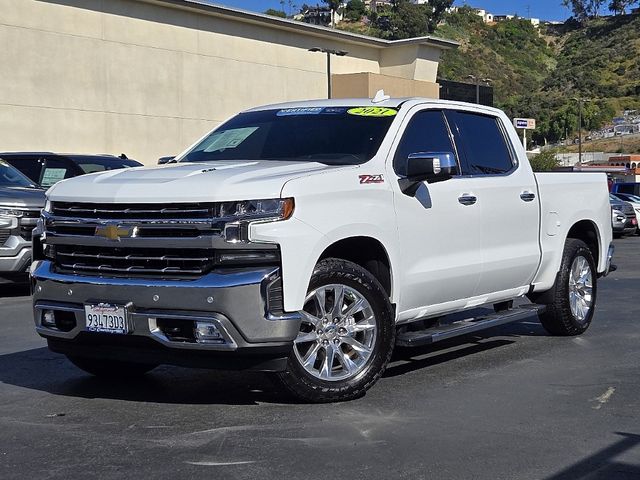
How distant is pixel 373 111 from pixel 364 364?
6.50 feet

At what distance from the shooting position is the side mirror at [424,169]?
6711 millimetres

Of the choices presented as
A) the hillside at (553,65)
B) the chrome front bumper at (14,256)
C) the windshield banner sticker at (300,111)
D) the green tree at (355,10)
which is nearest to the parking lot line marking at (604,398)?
the windshield banner sticker at (300,111)

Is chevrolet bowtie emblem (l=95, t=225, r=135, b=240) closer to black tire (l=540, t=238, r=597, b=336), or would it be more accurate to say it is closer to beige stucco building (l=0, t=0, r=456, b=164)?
black tire (l=540, t=238, r=597, b=336)

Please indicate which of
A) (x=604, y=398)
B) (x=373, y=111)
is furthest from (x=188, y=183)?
(x=604, y=398)

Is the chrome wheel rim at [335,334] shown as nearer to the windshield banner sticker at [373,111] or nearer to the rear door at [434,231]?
the rear door at [434,231]

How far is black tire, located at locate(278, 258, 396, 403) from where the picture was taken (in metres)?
6.06

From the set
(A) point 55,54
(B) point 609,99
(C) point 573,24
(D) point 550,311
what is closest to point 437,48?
(A) point 55,54

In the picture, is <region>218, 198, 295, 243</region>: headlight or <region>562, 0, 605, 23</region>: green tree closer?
<region>218, 198, 295, 243</region>: headlight

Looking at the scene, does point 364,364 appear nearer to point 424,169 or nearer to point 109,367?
point 424,169

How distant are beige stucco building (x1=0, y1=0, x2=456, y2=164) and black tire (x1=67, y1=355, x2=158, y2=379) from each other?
35505 mm

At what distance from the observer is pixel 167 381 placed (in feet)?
23.3

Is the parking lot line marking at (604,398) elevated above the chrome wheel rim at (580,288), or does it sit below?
below

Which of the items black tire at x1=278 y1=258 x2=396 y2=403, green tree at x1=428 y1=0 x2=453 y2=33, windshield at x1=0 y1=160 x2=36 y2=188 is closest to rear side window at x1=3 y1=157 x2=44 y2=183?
windshield at x1=0 y1=160 x2=36 y2=188

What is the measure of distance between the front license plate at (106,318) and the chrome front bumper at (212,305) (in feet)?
0.12
